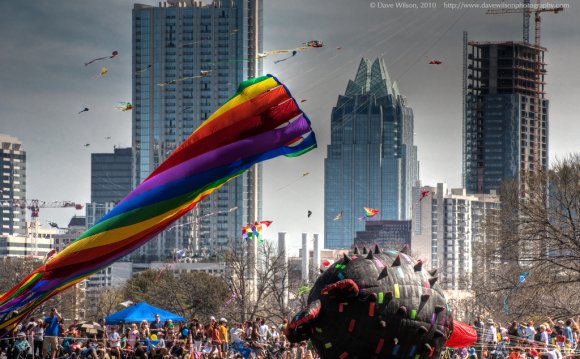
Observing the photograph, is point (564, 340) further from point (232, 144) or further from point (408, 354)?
point (232, 144)

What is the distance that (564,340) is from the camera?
143 ft

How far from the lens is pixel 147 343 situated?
141 feet

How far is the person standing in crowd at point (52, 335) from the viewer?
4184cm

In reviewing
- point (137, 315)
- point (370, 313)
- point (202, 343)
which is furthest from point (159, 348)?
point (137, 315)

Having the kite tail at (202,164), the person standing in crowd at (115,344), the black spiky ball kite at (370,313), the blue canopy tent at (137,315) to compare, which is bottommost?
the person standing in crowd at (115,344)

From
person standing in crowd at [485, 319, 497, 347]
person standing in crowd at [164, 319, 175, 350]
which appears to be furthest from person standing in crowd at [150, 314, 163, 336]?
person standing in crowd at [485, 319, 497, 347]

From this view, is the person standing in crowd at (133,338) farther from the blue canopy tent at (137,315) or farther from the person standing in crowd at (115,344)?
the blue canopy tent at (137,315)

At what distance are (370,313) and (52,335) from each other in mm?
13565

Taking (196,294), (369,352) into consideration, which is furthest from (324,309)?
(196,294)

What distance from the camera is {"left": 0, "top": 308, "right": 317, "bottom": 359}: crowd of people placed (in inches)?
1629

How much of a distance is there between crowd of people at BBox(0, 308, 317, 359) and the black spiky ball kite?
7850 millimetres

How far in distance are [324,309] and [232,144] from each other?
405 centimetres

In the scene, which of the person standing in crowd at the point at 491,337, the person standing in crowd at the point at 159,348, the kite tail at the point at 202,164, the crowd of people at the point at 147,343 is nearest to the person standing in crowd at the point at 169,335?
the crowd of people at the point at 147,343

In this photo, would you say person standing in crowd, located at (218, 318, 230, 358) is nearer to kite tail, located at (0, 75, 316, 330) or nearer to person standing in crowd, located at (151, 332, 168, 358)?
person standing in crowd, located at (151, 332, 168, 358)
